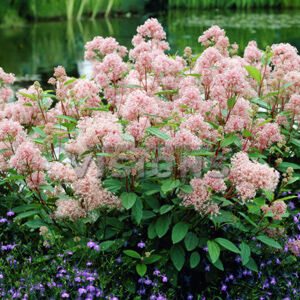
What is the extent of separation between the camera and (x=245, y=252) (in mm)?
2555

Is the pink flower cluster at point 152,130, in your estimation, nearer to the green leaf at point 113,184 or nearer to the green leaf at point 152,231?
the green leaf at point 113,184

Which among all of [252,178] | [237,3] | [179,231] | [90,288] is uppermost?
[237,3]

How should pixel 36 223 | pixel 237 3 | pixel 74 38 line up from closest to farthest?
1. pixel 36 223
2. pixel 74 38
3. pixel 237 3

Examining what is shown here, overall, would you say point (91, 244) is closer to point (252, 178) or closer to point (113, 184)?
point (113, 184)

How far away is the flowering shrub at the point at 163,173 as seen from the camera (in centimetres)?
240

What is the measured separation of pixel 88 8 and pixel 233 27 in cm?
1013

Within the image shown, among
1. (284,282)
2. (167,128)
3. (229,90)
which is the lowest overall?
(284,282)

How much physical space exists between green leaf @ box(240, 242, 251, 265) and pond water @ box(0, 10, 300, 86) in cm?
734

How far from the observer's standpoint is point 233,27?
1766 centimetres

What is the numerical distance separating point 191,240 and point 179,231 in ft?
0.45

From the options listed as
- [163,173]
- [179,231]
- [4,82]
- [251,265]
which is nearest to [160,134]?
[163,173]

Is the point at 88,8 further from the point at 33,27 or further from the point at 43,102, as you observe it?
the point at 43,102

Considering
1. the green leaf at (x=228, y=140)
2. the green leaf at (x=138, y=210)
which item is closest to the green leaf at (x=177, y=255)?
the green leaf at (x=138, y=210)

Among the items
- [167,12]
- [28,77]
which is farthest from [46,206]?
[167,12]
